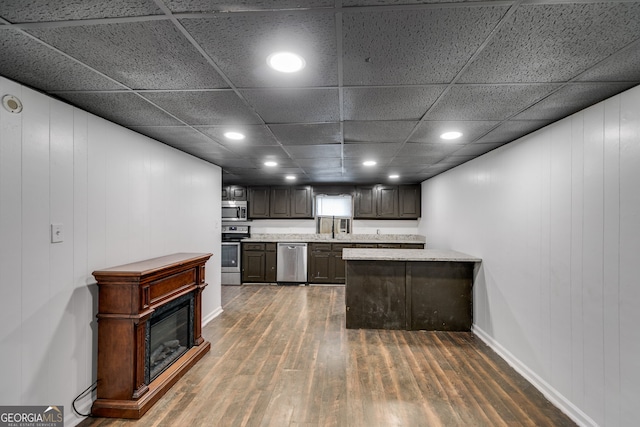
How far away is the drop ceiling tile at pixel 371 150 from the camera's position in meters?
2.97

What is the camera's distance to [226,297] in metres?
5.02

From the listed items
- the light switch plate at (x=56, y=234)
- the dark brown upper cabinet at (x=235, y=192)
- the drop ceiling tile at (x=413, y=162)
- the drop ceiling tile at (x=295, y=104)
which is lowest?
the light switch plate at (x=56, y=234)

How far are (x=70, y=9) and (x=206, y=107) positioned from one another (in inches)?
37.0

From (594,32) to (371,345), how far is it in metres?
3.05

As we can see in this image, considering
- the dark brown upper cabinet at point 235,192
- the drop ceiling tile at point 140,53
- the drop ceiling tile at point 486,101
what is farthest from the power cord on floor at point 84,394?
the dark brown upper cabinet at point 235,192

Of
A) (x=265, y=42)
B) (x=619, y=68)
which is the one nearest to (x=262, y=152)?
(x=265, y=42)

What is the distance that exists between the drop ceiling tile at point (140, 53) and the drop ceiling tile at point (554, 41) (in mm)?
1362

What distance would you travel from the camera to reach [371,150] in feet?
10.5

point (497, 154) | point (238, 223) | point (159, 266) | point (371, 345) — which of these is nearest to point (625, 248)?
point (497, 154)

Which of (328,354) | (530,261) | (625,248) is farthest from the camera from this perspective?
(328,354)

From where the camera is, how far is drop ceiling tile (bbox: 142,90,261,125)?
1.77 metres

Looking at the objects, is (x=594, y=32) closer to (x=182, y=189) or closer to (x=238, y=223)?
(x=182, y=189)

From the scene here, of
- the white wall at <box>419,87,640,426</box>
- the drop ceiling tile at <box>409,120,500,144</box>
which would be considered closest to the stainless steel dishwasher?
the white wall at <box>419,87,640,426</box>

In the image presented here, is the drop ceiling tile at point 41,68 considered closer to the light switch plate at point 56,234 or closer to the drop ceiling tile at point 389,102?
the light switch plate at point 56,234
